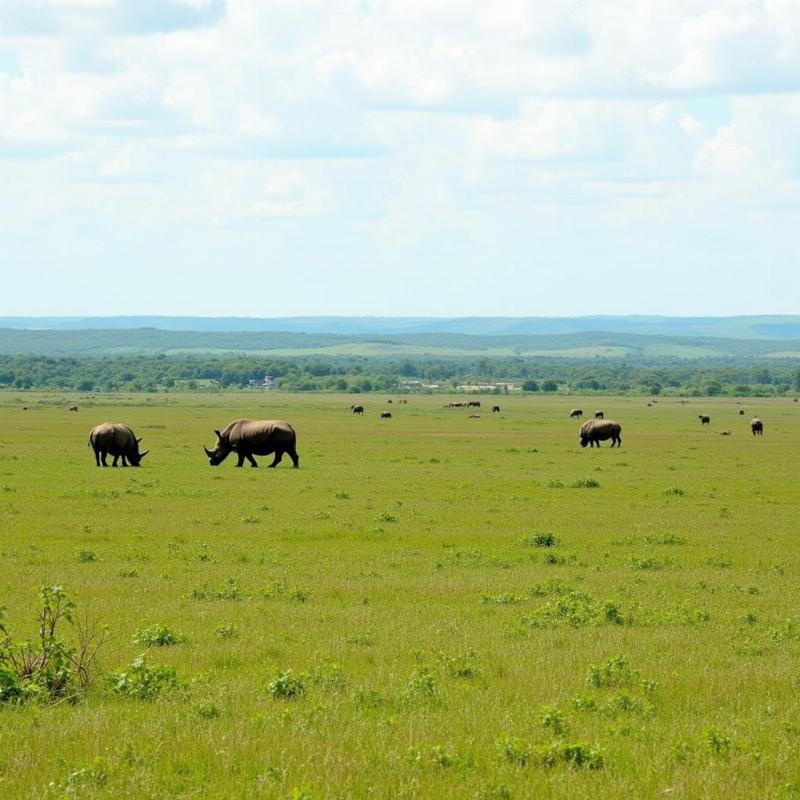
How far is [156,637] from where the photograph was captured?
14.3 metres

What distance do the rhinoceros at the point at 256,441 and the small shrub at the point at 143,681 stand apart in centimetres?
3352

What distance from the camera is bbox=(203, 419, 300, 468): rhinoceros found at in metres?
45.8

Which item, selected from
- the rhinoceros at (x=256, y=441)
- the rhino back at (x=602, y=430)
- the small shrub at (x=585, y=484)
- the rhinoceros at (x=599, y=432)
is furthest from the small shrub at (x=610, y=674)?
the rhino back at (x=602, y=430)

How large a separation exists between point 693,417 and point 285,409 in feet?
116

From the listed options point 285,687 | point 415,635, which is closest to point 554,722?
point 285,687

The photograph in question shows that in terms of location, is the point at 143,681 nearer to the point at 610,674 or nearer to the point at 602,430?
the point at 610,674

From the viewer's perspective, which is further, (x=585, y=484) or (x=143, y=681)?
(x=585, y=484)

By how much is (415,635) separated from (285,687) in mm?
3507

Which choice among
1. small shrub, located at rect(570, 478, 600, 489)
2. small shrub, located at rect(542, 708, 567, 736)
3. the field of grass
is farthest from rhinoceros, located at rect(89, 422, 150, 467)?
small shrub, located at rect(542, 708, 567, 736)

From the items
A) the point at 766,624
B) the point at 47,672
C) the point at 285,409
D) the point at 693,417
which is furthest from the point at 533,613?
the point at 285,409

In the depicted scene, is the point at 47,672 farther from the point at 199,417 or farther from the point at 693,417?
the point at 693,417

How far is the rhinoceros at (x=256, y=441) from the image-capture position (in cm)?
4584

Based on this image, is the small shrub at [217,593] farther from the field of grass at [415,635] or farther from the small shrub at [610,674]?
the small shrub at [610,674]

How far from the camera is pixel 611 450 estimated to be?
58625 mm
